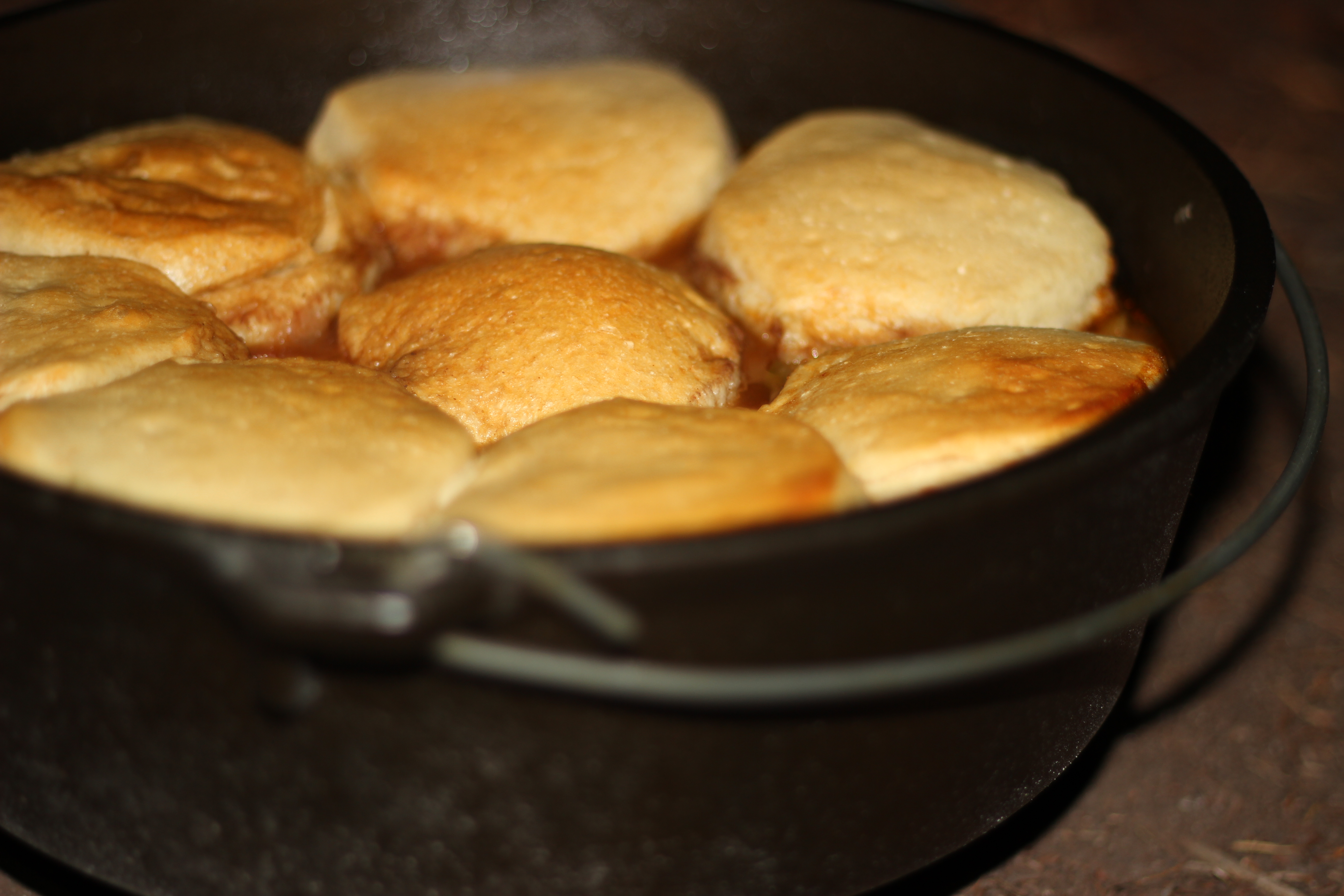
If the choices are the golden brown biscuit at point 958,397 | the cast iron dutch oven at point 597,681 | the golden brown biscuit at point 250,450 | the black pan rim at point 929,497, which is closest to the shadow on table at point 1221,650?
the cast iron dutch oven at point 597,681

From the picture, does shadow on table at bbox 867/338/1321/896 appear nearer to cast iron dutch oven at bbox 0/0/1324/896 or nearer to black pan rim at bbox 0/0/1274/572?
cast iron dutch oven at bbox 0/0/1324/896

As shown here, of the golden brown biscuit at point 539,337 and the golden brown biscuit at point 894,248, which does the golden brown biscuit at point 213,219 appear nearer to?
the golden brown biscuit at point 539,337

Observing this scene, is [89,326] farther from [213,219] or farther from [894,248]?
[894,248]

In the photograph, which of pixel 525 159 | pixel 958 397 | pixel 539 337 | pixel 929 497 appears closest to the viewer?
pixel 929 497

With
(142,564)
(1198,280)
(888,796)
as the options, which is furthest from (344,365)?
(1198,280)

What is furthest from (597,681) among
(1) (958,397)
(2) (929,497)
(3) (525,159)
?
(3) (525,159)

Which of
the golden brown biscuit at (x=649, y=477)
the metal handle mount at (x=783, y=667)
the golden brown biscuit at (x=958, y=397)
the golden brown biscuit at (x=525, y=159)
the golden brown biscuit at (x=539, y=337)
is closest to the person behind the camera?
the metal handle mount at (x=783, y=667)

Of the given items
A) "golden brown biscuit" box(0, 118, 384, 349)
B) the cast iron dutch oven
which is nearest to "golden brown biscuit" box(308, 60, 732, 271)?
"golden brown biscuit" box(0, 118, 384, 349)
